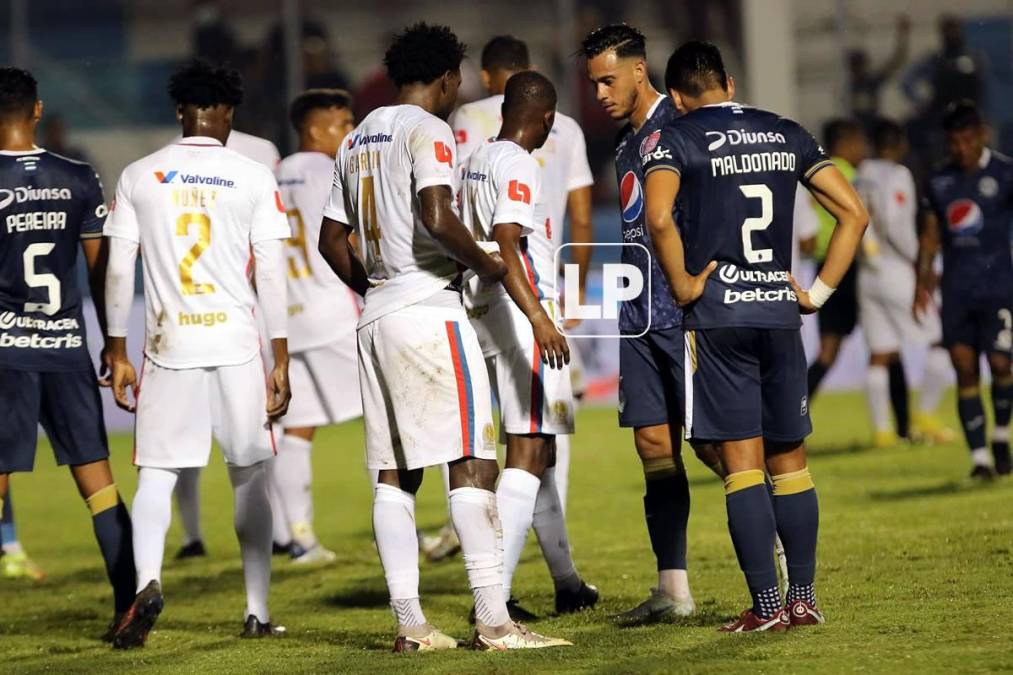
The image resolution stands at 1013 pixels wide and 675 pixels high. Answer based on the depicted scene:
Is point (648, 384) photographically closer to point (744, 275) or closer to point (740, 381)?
point (740, 381)

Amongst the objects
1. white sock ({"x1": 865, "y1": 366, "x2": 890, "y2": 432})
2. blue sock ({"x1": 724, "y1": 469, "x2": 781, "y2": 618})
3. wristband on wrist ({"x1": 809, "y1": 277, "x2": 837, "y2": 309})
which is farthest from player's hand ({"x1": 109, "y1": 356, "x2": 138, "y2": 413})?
white sock ({"x1": 865, "y1": 366, "x2": 890, "y2": 432})

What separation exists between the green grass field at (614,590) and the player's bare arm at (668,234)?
1.23m

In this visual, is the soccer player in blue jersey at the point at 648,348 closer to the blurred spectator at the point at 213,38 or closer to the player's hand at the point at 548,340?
the player's hand at the point at 548,340

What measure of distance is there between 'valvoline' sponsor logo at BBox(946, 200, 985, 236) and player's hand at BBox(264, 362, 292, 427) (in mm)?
5471

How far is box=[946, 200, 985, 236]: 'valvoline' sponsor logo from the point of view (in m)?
10.6

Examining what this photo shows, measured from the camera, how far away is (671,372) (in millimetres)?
6508

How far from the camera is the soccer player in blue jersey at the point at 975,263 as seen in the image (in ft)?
34.2

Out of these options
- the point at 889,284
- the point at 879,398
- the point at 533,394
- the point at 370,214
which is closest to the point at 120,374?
the point at 370,214

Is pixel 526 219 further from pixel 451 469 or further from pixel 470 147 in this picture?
pixel 470 147

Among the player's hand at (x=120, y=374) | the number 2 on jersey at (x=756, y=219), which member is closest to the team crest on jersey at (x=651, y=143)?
the number 2 on jersey at (x=756, y=219)

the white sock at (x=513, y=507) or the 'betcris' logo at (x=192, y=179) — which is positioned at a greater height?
the 'betcris' logo at (x=192, y=179)

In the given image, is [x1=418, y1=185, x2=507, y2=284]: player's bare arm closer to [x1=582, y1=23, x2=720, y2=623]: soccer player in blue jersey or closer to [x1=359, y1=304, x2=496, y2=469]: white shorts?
[x1=359, y1=304, x2=496, y2=469]: white shorts

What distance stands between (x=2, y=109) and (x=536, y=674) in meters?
3.44

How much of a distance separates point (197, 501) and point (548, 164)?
132 inches
